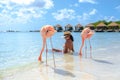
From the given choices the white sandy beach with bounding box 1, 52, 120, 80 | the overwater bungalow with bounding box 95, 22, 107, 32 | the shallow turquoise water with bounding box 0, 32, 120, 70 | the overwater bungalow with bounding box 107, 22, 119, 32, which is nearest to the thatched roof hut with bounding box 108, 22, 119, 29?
the overwater bungalow with bounding box 107, 22, 119, 32

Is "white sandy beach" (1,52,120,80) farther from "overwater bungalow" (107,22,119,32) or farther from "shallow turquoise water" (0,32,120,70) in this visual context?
"overwater bungalow" (107,22,119,32)

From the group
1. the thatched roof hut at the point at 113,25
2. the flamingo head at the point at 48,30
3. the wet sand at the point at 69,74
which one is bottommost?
the wet sand at the point at 69,74

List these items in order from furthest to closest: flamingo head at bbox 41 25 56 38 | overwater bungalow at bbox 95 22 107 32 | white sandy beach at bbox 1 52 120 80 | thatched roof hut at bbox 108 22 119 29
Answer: overwater bungalow at bbox 95 22 107 32, thatched roof hut at bbox 108 22 119 29, flamingo head at bbox 41 25 56 38, white sandy beach at bbox 1 52 120 80

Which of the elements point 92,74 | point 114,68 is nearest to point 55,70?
point 92,74

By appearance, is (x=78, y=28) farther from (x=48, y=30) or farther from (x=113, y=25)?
(x=48, y=30)

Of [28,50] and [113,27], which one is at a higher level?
[113,27]

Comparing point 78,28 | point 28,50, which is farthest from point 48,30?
point 78,28

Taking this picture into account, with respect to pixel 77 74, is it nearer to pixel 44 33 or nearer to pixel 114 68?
pixel 114 68

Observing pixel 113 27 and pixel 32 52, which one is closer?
pixel 32 52

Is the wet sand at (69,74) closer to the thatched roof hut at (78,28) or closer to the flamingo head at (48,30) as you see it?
the flamingo head at (48,30)

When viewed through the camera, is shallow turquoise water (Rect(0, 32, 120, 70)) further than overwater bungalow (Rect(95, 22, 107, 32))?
No

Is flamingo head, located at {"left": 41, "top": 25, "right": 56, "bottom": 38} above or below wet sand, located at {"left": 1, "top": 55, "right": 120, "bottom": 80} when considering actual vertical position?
above

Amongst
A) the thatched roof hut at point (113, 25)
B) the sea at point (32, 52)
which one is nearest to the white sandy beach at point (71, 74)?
the sea at point (32, 52)

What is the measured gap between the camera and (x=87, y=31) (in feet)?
37.2
